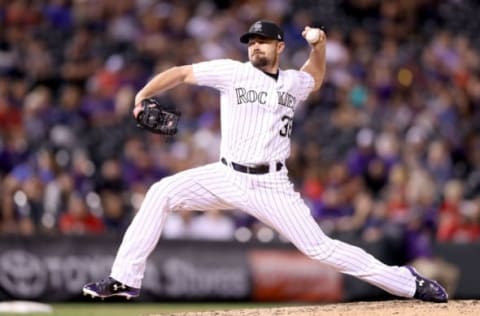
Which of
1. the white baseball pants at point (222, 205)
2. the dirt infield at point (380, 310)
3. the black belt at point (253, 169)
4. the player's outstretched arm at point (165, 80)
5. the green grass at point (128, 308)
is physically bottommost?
the green grass at point (128, 308)

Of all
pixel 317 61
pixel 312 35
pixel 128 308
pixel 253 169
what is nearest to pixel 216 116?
pixel 128 308

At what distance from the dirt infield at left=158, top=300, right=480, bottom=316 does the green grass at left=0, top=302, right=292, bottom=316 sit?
268cm

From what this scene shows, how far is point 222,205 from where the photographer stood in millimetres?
8117

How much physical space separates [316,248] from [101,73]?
8.01 m

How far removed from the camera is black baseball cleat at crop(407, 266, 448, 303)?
8.41 m

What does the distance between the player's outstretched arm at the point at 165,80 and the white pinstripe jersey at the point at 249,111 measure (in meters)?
0.06

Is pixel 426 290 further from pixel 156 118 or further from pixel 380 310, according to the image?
pixel 156 118

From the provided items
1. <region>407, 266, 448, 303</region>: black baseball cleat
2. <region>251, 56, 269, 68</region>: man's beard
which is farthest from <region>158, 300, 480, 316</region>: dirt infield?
<region>251, 56, 269, 68</region>: man's beard

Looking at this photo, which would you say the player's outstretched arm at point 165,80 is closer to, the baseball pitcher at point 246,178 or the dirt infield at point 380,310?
the baseball pitcher at point 246,178

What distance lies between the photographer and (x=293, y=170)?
1465cm

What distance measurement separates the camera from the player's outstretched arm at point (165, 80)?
791cm

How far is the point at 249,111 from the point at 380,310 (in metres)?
1.68

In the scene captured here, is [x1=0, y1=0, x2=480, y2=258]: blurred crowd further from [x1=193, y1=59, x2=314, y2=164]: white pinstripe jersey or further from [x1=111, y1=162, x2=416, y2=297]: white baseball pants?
[x1=193, y1=59, x2=314, y2=164]: white pinstripe jersey

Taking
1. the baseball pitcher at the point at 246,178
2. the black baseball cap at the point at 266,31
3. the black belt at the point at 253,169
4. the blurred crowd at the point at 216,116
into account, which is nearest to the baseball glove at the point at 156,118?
the baseball pitcher at the point at 246,178
